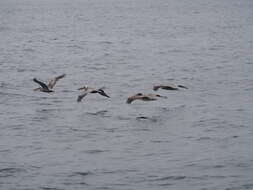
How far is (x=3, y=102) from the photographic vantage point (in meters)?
30.8

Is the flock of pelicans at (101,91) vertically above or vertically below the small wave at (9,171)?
above

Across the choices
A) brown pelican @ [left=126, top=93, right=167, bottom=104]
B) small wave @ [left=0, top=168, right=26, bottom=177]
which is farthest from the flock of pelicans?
small wave @ [left=0, top=168, right=26, bottom=177]

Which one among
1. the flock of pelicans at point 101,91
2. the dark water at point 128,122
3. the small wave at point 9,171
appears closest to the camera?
the dark water at point 128,122

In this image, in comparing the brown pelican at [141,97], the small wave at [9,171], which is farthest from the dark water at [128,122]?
the brown pelican at [141,97]

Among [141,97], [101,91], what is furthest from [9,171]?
[101,91]

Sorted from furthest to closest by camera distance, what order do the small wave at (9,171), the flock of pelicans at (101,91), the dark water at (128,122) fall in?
the flock of pelicans at (101,91), the small wave at (9,171), the dark water at (128,122)

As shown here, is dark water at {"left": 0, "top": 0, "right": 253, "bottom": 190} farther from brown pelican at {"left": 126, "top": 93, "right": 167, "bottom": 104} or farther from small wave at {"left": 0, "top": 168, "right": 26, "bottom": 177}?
brown pelican at {"left": 126, "top": 93, "right": 167, "bottom": 104}

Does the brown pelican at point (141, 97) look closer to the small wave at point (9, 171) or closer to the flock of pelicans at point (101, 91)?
the flock of pelicans at point (101, 91)

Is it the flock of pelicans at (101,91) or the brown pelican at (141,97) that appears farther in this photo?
the flock of pelicans at (101,91)

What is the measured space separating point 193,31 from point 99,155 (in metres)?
50.8

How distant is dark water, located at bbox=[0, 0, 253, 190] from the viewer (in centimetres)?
1984

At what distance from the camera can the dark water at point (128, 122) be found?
19.8m

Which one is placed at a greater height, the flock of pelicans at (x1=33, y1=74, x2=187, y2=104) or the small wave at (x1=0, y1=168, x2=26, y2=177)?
the flock of pelicans at (x1=33, y1=74, x2=187, y2=104)

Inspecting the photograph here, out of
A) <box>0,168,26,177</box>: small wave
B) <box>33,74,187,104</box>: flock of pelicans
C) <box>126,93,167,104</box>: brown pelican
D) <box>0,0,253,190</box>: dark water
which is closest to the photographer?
<box>0,0,253,190</box>: dark water
